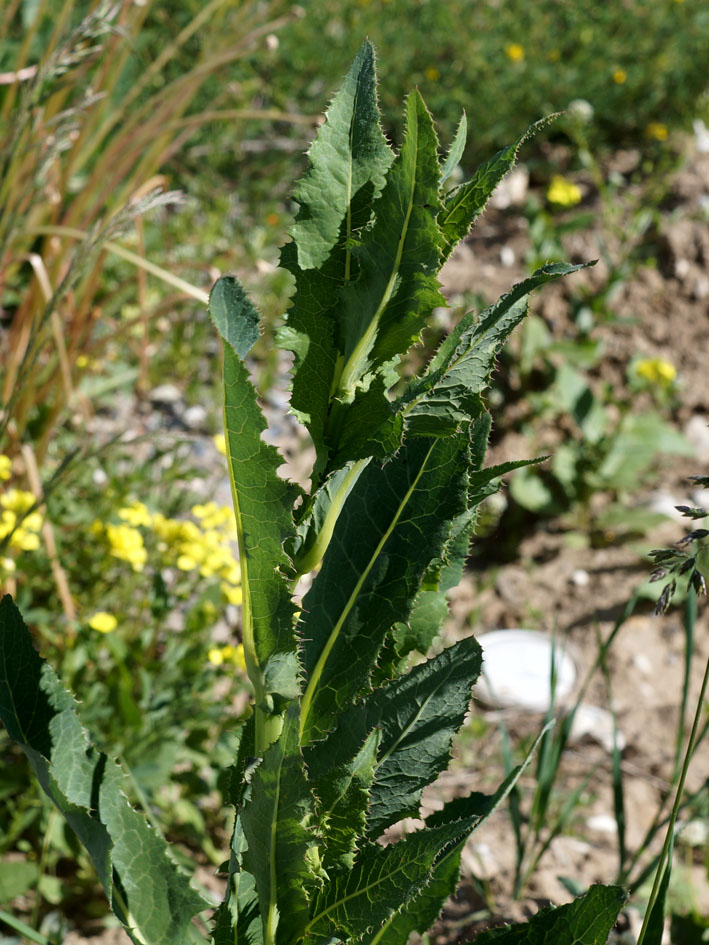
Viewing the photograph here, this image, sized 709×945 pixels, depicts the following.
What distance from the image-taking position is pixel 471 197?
90 centimetres

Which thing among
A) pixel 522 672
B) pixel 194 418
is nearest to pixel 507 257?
pixel 194 418

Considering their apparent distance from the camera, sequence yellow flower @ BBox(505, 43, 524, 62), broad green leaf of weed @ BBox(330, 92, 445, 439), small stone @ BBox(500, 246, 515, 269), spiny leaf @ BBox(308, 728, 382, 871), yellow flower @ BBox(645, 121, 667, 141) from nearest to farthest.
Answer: broad green leaf of weed @ BBox(330, 92, 445, 439)
spiny leaf @ BBox(308, 728, 382, 871)
small stone @ BBox(500, 246, 515, 269)
yellow flower @ BBox(645, 121, 667, 141)
yellow flower @ BBox(505, 43, 524, 62)

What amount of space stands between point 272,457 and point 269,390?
2.97 m

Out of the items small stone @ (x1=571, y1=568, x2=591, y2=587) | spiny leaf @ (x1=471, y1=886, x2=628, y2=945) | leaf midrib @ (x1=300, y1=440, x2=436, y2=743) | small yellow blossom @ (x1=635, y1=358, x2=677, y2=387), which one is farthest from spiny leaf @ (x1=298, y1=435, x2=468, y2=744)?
small yellow blossom @ (x1=635, y1=358, x2=677, y2=387)

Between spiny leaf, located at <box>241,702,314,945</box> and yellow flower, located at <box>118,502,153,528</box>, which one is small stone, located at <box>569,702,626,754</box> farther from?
spiny leaf, located at <box>241,702,314,945</box>

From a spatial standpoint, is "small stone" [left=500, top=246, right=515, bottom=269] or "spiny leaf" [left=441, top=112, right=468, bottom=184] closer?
"spiny leaf" [left=441, top=112, right=468, bottom=184]

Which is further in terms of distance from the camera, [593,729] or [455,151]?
[593,729]

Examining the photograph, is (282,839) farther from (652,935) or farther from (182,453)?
(182,453)

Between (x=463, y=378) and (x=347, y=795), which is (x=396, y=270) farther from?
(x=347, y=795)

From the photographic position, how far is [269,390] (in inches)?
150

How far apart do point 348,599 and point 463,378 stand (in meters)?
0.29

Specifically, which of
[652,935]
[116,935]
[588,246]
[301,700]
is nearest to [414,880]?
[301,700]

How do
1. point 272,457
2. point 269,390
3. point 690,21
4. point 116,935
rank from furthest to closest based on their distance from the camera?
point 690,21
point 269,390
point 116,935
point 272,457

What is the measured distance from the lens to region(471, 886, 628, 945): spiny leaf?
0.95m
